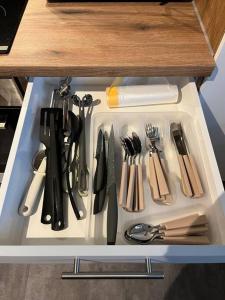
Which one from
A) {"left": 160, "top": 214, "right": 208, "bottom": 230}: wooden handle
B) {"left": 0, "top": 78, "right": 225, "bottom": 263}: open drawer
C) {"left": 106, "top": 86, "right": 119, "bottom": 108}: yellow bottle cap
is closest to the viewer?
{"left": 0, "top": 78, "right": 225, "bottom": 263}: open drawer

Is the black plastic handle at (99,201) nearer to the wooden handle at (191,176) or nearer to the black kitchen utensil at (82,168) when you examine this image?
the black kitchen utensil at (82,168)

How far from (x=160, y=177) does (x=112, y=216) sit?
145mm

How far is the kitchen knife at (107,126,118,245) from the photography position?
52 centimetres

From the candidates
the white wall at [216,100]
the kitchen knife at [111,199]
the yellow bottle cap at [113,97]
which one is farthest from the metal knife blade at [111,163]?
the white wall at [216,100]

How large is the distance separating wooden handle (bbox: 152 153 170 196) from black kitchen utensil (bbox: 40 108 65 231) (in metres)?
0.22

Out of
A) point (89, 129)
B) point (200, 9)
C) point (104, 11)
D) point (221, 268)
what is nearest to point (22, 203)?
point (89, 129)

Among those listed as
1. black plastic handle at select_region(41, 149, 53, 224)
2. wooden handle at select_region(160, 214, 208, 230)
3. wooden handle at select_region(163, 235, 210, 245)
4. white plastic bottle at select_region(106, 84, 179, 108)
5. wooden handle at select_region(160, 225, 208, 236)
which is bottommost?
wooden handle at select_region(163, 235, 210, 245)

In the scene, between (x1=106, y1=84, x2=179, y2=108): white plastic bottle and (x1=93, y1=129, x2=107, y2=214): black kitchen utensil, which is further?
(x1=106, y1=84, x2=179, y2=108): white plastic bottle

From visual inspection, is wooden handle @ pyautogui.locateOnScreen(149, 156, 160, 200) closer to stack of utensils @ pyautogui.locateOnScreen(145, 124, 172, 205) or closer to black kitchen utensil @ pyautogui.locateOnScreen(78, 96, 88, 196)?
stack of utensils @ pyautogui.locateOnScreen(145, 124, 172, 205)

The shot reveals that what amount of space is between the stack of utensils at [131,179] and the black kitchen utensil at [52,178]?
5.3 inches

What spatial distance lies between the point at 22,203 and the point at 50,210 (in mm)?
73

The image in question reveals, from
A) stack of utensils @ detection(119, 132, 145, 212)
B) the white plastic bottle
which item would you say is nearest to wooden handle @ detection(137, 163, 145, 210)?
stack of utensils @ detection(119, 132, 145, 212)

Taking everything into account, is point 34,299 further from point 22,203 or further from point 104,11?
point 104,11

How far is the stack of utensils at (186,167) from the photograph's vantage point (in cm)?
58
